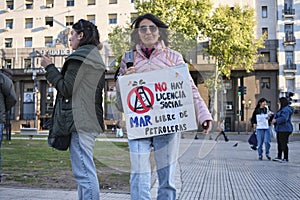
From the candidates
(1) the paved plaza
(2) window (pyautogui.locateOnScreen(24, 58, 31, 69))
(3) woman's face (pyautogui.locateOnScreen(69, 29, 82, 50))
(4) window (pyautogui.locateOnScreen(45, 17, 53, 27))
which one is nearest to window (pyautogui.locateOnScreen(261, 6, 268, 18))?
(4) window (pyautogui.locateOnScreen(45, 17, 53, 27))

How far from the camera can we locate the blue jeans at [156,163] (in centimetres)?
315

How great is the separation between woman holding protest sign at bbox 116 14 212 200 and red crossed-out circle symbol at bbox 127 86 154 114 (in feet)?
0.42

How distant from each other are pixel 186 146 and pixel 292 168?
251 inches

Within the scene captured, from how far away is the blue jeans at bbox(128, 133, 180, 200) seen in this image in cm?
315

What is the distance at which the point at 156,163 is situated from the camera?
3.27 metres

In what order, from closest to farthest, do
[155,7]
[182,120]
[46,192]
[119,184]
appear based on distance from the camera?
[182,120] < [46,192] < [119,184] < [155,7]

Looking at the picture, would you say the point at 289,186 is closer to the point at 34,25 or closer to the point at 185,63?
the point at 185,63

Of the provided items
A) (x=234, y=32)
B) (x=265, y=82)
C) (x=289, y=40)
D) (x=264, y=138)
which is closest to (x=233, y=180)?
(x=264, y=138)

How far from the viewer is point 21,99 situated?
162 feet

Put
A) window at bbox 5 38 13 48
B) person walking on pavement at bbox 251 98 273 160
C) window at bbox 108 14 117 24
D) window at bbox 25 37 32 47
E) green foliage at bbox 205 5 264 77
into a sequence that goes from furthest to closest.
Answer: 1. window at bbox 5 38 13 48
2. window at bbox 25 37 32 47
3. window at bbox 108 14 117 24
4. green foliage at bbox 205 5 264 77
5. person walking on pavement at bbox 251 98 273 160

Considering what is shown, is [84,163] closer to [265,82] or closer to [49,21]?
[265,82]

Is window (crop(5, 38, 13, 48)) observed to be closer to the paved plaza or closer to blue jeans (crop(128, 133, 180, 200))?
the paved plaza

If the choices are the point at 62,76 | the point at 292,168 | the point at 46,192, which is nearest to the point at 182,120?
the point at 62,76

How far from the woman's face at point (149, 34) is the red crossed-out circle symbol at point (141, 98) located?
0.39m
